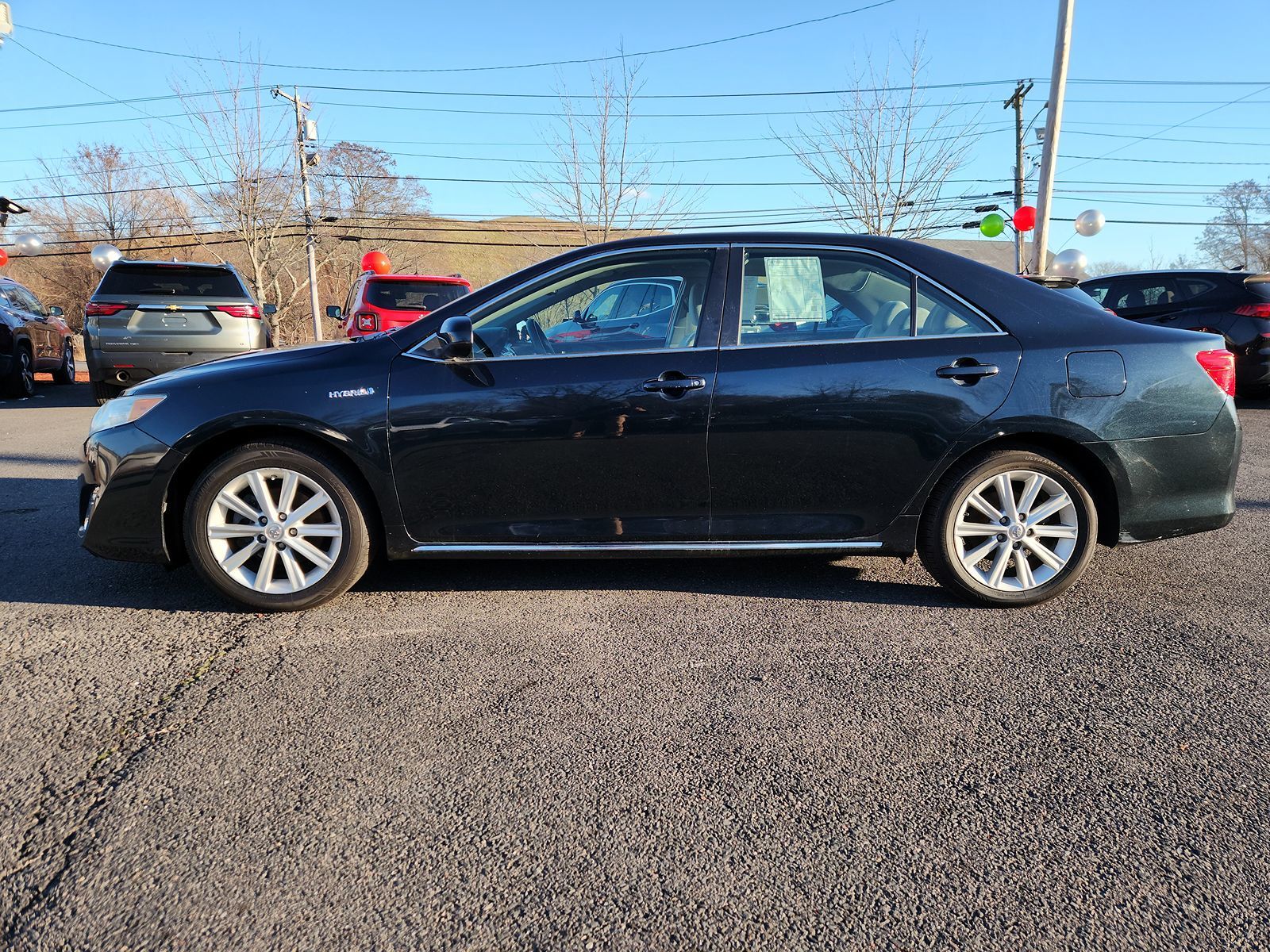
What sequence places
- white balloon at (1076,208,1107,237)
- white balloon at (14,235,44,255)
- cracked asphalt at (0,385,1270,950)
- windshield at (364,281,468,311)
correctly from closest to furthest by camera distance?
cracked asphalt at (0,385,1270,950) < windshield at (364,281,468,311) < white balloon at (1076,208,1107,237) < white balloon at (14,235,44,255)

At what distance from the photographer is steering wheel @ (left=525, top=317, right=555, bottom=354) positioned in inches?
146

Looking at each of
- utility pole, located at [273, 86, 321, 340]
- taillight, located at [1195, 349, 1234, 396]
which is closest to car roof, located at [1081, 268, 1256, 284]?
taillight, located at [1195, 349, 1234, 396]

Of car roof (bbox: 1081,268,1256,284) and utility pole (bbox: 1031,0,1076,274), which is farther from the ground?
utility pole (bbox: 1031,0,1076,274)

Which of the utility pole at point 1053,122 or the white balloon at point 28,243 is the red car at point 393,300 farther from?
the white balloon at point 28,243

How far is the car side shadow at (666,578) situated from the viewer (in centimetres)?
394

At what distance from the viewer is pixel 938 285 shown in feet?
12.3

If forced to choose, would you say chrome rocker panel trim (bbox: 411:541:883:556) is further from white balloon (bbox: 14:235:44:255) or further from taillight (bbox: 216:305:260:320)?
white balloon (bbox: 14:235:44:255)

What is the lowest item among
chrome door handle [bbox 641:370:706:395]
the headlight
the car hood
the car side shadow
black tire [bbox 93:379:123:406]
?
the car side shadow

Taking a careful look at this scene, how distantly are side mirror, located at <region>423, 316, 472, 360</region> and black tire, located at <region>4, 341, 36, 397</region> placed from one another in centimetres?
1164

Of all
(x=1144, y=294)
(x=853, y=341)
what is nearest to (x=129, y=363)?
(x=853, y=341)

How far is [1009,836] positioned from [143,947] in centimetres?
193

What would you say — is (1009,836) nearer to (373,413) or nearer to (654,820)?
(654,820)

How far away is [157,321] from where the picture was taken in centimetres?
980

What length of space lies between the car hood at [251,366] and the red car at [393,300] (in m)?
7.56
